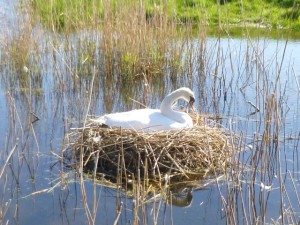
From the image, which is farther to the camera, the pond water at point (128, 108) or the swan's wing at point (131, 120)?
the swan's wing at point (131, 120)

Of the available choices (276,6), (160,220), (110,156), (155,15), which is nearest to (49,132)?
(110,156)

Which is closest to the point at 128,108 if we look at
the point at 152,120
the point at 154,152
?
the point at 152,120

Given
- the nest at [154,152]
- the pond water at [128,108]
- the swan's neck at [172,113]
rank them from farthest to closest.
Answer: the swan's neck at [172,113] < the nest at [154,152] < the pond water at [128,108]

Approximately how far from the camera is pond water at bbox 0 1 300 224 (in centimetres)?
420

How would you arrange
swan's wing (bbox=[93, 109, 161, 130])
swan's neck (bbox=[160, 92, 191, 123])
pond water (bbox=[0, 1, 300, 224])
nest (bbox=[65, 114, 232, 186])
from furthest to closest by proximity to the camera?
1. swan's neck (bbox=[160, 92, 191, 123])
2. swan's wing (bbox=[93, 109, 161, 130])
3. nest (bbox=[65, 114, 232, 186])
4. pond water (bbox=[0, 1, 300, 224])

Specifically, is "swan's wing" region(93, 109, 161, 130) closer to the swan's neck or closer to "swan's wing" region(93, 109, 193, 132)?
"swan's wing" region(93, 109, 193, 132)

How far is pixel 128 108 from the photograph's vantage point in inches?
289

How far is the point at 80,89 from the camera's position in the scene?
809cm

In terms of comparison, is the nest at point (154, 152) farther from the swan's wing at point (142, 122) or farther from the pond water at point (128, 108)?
the pond water at point (128, 108)

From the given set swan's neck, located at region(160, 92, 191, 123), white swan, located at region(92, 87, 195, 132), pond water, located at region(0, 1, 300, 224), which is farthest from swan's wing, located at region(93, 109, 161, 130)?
pond water, located at region(0, 1, 300, 224)

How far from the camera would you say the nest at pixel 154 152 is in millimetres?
5074

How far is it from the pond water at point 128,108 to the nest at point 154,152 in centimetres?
21

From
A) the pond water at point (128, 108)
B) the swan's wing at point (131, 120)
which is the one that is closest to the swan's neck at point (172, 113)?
the swan's wing at point (131, 120)

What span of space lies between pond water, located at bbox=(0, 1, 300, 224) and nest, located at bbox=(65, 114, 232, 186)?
0.21m
